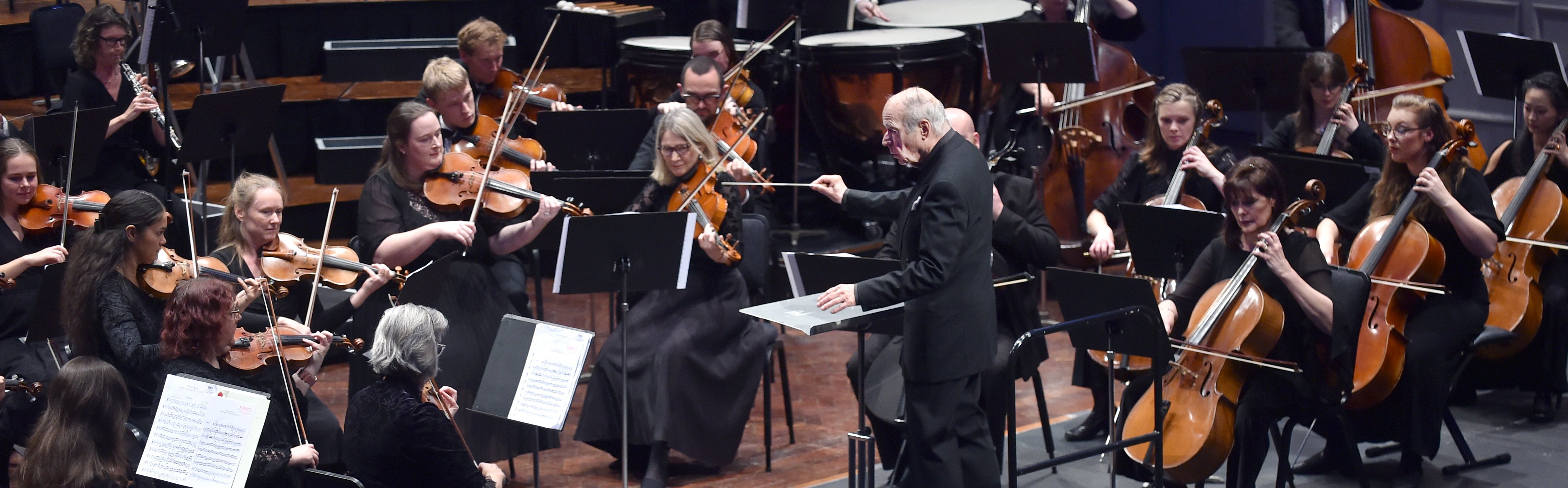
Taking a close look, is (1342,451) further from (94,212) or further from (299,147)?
(299,147)

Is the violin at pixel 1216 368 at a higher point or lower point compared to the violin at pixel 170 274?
lower

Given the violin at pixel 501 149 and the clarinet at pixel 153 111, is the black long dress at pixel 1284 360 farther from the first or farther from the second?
the clarinet at pixel 153 111

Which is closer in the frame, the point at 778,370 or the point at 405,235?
the point at 405,235

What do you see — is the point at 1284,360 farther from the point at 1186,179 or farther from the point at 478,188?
the point at 478,188

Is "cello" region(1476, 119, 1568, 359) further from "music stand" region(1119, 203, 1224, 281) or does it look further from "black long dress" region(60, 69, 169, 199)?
"black long dress" region(60, 69, 169, 199)

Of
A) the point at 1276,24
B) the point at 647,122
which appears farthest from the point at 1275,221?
the point at 1276,24

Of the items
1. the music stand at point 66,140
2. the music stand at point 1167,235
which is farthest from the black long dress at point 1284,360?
the music stand at point 66,140

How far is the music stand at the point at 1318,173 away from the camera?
4.88 m

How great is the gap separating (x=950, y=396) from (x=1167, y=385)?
846 mm

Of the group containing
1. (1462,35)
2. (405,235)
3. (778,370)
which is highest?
(1462,35)

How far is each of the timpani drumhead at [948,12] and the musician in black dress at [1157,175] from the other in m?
2.13

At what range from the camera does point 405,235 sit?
448 centimetres

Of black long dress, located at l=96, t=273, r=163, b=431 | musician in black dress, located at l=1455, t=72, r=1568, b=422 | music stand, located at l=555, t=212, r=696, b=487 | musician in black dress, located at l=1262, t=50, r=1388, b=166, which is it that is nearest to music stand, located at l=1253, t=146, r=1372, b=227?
musician in black dress, located at l=1262, t=50, r=1388, b=166

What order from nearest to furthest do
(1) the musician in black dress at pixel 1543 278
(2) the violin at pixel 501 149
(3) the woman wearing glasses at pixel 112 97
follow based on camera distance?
(2) the violin at pixel 501 149 → (1) the musician in black dress at pixel 1543 278 → (3) the woman wearing glasses at pixel 112 97
